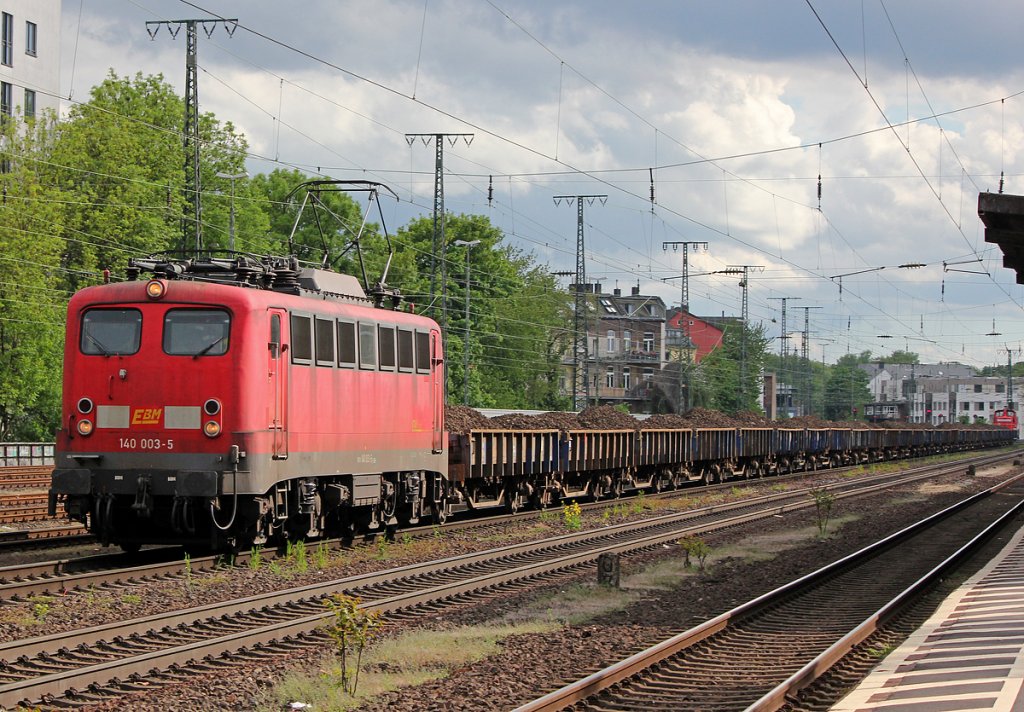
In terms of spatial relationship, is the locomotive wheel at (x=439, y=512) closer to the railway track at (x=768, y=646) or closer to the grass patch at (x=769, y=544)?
the grass patch at (x=769, y=544)

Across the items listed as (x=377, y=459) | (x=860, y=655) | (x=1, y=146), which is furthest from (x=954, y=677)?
(x=1, y=146)

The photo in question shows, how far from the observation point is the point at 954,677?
9.53 m

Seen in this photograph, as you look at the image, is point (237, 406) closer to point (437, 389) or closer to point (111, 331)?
point (111, 331)

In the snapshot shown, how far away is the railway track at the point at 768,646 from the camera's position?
9344 mm

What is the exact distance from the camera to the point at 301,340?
1673cm

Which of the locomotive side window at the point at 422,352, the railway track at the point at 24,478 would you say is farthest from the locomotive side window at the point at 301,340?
the railway track at the point at 24,478

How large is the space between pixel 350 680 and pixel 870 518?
67.9ft

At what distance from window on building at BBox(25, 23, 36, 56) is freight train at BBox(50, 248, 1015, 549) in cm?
4636

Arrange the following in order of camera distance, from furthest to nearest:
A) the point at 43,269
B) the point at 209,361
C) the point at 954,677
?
the point at 43,269
the point at 209,361
the point at 954,677

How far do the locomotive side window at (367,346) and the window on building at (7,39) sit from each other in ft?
151

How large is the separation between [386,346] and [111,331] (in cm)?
463

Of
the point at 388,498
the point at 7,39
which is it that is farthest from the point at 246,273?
the point at 7,39

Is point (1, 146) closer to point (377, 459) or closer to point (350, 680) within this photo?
point (377, 459)

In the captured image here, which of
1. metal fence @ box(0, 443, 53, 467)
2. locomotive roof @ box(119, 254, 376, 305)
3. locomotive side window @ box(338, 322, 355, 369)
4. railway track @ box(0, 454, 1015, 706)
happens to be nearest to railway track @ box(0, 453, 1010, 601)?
railway track @ box(0, 454, 1015, 706)
